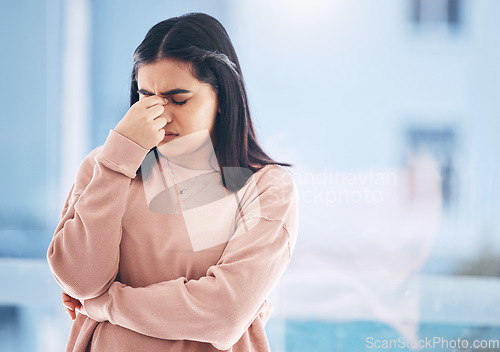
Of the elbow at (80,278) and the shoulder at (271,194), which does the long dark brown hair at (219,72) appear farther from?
the elbow at (80,278)

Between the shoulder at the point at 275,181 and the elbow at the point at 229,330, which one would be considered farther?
the shoulder at the point at 275,181

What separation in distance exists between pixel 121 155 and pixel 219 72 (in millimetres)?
289

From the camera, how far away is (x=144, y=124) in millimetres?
975

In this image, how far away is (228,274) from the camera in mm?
928

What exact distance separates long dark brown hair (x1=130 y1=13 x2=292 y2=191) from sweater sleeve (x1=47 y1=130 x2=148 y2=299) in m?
0.13

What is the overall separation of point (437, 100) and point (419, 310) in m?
0.72

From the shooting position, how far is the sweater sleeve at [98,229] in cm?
92

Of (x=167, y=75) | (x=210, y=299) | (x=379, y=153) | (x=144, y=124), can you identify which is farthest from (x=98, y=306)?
(x=379, y=153)

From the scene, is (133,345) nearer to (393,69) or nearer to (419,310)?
(419,310)

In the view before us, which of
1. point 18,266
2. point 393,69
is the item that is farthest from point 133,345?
point 393,69

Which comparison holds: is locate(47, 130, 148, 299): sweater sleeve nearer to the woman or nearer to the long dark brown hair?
the woman

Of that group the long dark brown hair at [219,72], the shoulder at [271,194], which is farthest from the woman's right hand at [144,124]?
the shoulder at [271,194]

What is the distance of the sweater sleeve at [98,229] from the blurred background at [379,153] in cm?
76

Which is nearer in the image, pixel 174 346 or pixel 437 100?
pixel 174 346
